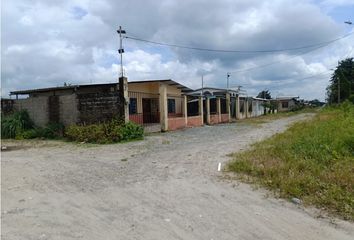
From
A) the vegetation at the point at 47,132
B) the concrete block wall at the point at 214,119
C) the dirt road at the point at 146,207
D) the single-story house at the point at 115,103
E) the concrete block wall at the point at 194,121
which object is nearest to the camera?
the dirt road at the point at 146,207

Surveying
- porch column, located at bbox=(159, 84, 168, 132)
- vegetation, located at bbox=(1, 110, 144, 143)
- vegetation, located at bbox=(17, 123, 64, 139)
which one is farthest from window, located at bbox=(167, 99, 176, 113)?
vegetation, located at bbox=(17, 123, 64, 139)

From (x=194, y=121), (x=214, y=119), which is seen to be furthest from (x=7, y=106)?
(x=214, y=119)

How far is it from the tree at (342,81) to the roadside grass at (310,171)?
60.7 meters

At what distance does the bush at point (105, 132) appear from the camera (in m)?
16.4

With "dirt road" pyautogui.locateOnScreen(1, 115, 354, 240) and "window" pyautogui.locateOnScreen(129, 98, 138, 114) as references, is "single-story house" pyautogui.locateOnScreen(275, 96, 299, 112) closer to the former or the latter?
"window" pyautogui.locateOnScreen(129, 98, 138, 114)

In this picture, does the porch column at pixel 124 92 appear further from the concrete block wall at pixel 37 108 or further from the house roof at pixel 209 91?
the house roof at pixel 209 91

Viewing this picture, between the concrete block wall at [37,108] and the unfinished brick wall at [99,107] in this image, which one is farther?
the concrete block wall at [37,108]

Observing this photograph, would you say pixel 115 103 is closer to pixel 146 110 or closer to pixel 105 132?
pixel 105 132

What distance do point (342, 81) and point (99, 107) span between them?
62433 millimetres

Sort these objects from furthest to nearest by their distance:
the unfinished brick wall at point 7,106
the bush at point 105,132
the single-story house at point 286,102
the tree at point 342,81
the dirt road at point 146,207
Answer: the single-story house at point 286,102 < the tree at point 342,81 < the unfinished brick wall at point 7,106 < the bush at point 105,132 < the dirt road at point 146,207

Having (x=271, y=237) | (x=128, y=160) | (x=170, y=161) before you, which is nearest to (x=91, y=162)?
(x=128, y=160)

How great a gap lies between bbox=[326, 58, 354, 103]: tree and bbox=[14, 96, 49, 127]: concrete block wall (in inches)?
2265

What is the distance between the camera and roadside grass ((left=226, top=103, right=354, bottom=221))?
18.6 feet

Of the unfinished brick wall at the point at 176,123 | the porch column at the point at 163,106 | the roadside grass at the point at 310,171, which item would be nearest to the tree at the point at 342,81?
the unfinished brick wall at the point at 176,123
